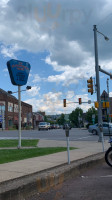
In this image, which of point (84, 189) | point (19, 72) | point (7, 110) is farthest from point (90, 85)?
point (7, 110)

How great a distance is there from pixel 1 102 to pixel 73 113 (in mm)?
66684

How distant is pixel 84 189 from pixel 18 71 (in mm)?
8936

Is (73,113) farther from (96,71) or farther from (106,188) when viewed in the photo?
(106,188)

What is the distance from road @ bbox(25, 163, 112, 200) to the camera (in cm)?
537

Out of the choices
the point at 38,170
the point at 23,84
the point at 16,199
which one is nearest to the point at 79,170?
the point at 38,170

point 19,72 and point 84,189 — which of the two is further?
point 19,72

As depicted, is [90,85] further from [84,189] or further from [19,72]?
[84,189]

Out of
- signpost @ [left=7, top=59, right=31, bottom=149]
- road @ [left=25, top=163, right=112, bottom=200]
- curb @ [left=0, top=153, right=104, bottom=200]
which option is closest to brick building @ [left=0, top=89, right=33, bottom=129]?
signpost @ [left=7, top=59, right=31, bottom=149]

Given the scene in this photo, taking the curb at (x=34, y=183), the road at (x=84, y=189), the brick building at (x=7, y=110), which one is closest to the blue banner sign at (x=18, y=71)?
the curb at (x=34, y=183)

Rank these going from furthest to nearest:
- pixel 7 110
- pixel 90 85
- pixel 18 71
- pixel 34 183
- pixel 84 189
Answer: pixel 7 110
pixel 90 85
pixel 18 71
pixel 84 189
pixel 34 183

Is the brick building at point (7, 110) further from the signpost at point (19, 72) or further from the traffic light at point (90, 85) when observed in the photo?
the signpost at point (19, 72)

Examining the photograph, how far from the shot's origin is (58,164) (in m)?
8.14

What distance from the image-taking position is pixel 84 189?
5996 millimetres

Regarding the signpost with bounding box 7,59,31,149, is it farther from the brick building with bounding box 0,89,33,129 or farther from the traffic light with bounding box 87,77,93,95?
the brick building with bounding box 0,89,33,129
